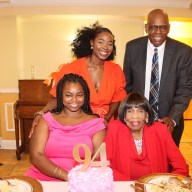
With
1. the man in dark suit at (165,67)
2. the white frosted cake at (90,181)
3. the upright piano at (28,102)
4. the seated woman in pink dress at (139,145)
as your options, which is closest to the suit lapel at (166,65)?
the man in dark suit at (165,67)

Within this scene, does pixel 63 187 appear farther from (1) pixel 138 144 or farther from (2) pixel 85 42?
(2) pixel 85 42

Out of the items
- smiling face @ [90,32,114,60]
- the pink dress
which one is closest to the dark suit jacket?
smiling face @ [90,32,114,60]

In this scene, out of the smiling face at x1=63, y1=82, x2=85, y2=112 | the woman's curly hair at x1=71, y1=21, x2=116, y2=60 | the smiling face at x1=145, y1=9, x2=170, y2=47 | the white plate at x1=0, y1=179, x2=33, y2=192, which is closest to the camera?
the white plate at x1=0, y1=179, x2=33, y2=192

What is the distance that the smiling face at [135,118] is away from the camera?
203 centimetres

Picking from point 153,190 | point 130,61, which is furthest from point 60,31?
point 153,190

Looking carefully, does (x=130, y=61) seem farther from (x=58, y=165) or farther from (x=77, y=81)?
(x=58, y=165)

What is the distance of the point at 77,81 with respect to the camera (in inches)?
80.5

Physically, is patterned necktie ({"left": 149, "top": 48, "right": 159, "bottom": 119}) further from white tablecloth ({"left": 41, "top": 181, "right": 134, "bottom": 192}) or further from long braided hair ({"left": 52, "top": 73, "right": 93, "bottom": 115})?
white tablecloth ({"left": 41, "top": 181, "right": 134, "bottom": 192})

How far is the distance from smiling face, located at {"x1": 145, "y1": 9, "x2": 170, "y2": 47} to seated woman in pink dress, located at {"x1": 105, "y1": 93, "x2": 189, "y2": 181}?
60 centimetres

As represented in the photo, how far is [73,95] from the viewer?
2.02 m

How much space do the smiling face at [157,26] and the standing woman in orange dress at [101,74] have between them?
34 centimetres

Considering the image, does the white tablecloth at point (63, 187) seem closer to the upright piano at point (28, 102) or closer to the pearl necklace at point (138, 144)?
the pearl necklace at point (138, 144)

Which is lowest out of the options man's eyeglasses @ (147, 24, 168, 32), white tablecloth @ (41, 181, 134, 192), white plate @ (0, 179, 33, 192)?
white tablecloth @ (41, 181, 134, 192)

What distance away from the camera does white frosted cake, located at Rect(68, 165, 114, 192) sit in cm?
111
